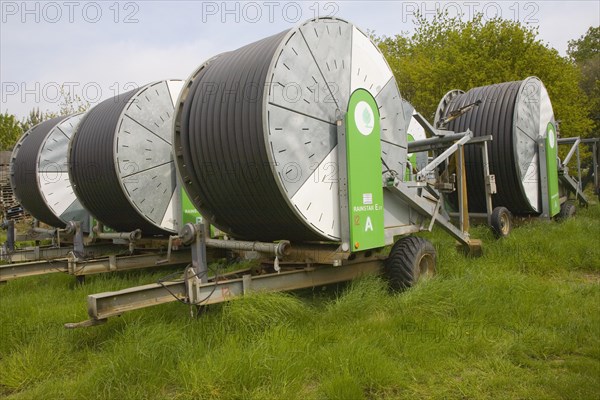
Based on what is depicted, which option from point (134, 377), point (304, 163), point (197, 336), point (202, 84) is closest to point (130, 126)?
point (202, 84)

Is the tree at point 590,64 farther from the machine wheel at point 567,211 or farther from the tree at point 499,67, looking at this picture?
the machine wheel at point 567,211

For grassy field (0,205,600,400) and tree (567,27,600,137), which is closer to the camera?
grassy field (0,205,600,400)

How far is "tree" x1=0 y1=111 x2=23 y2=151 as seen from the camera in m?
36.7

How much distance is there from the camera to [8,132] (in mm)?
37156

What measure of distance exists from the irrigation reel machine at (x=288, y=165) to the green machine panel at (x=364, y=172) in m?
0.01

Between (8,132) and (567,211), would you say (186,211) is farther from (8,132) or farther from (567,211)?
(8,132)

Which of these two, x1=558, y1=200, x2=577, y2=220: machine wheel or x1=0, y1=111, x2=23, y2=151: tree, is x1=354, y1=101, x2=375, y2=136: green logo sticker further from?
x1=0, y1=111, x2=23, y2=151: tree

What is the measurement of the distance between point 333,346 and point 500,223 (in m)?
5.91

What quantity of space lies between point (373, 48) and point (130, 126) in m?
3.96

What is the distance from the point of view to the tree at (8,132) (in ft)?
120

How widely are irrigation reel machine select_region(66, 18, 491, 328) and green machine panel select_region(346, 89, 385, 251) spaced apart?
0.01m

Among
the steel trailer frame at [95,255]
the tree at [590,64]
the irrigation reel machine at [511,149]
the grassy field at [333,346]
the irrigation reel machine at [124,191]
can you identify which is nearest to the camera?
the grassy field at [333,346]

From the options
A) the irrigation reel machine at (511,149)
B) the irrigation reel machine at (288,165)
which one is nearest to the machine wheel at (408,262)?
the irrigation reel machine at (288,165)

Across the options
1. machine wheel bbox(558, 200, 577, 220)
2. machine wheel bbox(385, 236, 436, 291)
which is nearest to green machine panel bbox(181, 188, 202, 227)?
machine wheel bbox(385, 236, 436, 291)
